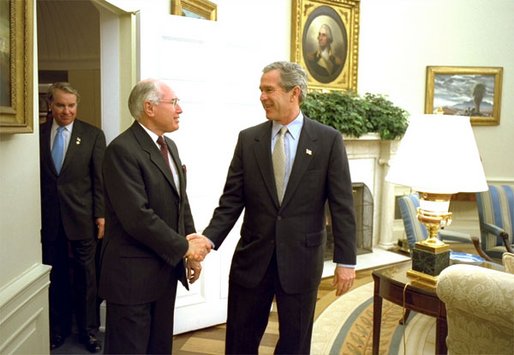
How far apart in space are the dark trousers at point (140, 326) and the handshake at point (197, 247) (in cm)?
17

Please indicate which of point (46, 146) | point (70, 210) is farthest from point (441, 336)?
point (46, 146)

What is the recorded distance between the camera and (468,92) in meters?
7.29

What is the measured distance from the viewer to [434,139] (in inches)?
112

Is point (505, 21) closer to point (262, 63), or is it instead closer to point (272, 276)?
point (262, 63)

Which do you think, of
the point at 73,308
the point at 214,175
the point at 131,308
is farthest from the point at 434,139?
the point at 73,308

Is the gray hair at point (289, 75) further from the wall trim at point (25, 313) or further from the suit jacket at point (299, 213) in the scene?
the wall trim at point (25, 313)

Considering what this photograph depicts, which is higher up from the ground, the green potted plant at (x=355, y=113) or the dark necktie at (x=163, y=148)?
the green potted plant at (x=355, y=113)

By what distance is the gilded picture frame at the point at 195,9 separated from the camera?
13.8 feet

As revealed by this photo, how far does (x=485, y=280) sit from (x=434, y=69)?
5.87 meters

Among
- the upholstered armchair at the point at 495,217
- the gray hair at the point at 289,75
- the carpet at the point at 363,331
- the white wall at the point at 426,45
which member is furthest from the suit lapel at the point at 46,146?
the upholstered armchair at the point at 495,217

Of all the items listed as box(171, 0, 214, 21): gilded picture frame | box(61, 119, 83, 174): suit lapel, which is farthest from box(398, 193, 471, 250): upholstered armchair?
box(61, 119, 83, 174): suit lapel

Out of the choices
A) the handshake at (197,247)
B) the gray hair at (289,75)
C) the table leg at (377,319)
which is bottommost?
the table leg at (377,319)

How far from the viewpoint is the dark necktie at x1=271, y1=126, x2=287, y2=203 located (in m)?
2.38

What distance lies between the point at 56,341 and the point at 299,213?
2.08 metres
